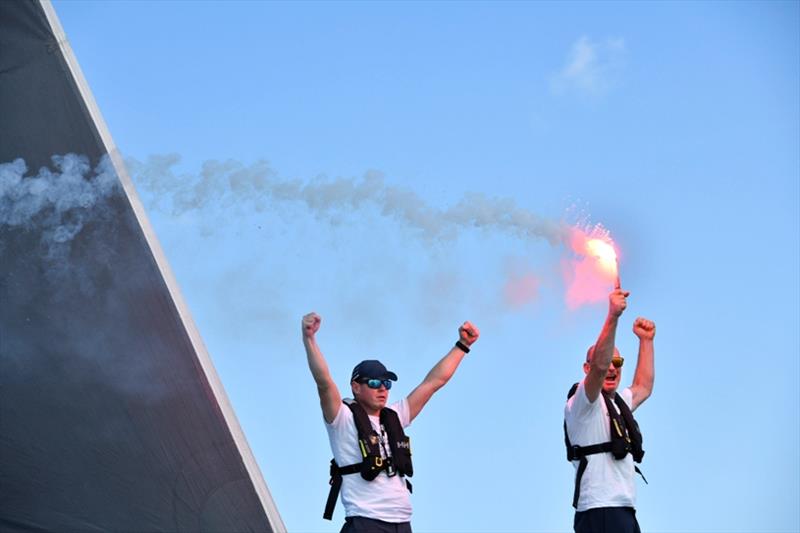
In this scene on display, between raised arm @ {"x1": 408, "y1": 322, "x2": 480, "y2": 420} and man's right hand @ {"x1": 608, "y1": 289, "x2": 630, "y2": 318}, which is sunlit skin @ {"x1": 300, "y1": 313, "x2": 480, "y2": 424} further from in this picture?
man's right hand @ {"x1": 608, "y1": 289, "x2": 630, "y2": 318}

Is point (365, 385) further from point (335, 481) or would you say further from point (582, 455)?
point (582, 455)

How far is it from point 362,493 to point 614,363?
2150mm

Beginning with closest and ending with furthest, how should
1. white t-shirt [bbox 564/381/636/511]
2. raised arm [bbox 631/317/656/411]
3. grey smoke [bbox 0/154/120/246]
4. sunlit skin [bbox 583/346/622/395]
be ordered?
white t-shirt [bbox 564/381/636/511] < grey smoke [bbox 0/154/120/246] < sunlit skin [bbox 583/346/622/395] < raised arm [bbox 631/317/656/411]

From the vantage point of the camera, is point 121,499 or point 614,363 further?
point 614,363

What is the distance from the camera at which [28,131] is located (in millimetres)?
7793

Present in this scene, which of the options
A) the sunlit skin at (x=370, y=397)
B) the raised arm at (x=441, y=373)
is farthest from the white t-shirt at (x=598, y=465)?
the sunlit skin at (x=370, y=397)

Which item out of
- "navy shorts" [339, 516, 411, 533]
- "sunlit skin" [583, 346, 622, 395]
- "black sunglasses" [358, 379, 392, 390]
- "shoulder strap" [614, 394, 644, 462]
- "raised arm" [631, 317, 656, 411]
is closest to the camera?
"navy shorts" [339, 516, 411, 533]

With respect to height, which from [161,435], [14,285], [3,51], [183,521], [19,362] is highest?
[3,51]

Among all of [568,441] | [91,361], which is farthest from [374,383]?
[91,361]

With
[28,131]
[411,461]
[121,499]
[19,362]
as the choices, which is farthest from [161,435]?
[28,131]

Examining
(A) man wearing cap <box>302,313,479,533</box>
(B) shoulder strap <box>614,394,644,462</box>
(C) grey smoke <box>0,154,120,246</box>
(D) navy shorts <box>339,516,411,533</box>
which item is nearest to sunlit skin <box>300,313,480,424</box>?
(A) man wearing cap <box>302,313,479,533</box>

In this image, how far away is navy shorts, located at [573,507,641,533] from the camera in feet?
23.5

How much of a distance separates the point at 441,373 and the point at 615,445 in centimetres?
119

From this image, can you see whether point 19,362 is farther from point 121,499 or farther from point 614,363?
point 614,363
